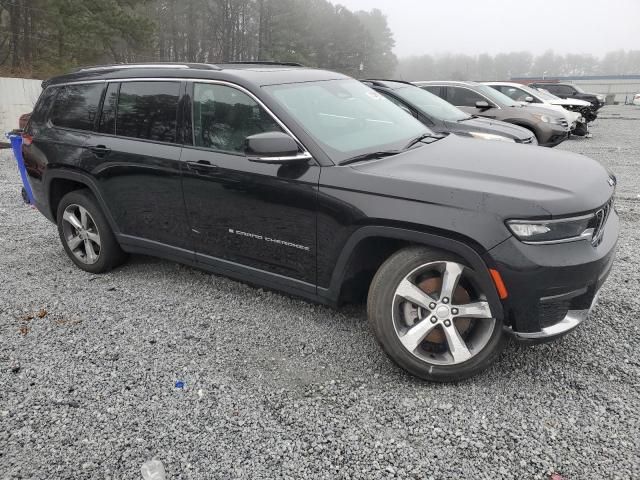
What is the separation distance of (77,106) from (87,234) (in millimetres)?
1115

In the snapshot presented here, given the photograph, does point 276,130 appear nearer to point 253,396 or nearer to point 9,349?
point 253,396

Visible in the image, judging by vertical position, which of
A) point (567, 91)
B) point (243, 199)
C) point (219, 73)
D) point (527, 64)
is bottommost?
point (243, 199)

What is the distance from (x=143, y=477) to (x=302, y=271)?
1.47 metres

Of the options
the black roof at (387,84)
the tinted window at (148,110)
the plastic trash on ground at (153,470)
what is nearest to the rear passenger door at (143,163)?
the tinted window at (148,110)

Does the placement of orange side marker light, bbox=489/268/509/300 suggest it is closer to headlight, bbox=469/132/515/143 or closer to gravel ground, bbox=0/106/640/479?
gravel ground, bbox=0/106/640/479

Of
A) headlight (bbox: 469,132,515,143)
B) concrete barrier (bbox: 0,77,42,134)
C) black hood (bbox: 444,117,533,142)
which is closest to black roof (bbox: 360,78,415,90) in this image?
black hood (bbox: 444,117,533,142)

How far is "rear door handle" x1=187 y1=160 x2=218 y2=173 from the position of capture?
3426 mm

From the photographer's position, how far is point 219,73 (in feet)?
11.4

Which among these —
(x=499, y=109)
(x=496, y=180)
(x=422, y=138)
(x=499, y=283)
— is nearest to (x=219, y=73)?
(x=422, y=138)

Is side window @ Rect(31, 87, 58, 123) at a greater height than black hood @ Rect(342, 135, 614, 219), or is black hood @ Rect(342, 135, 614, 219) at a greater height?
side window @ Rect(31, 87, 58, 123)

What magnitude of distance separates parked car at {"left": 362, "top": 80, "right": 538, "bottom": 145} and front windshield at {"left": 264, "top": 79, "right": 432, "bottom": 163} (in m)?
3.26

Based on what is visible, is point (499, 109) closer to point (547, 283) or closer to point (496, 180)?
point (496, 180)

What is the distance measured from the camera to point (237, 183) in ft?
10.9

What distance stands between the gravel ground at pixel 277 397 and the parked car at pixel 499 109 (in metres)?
7.32
